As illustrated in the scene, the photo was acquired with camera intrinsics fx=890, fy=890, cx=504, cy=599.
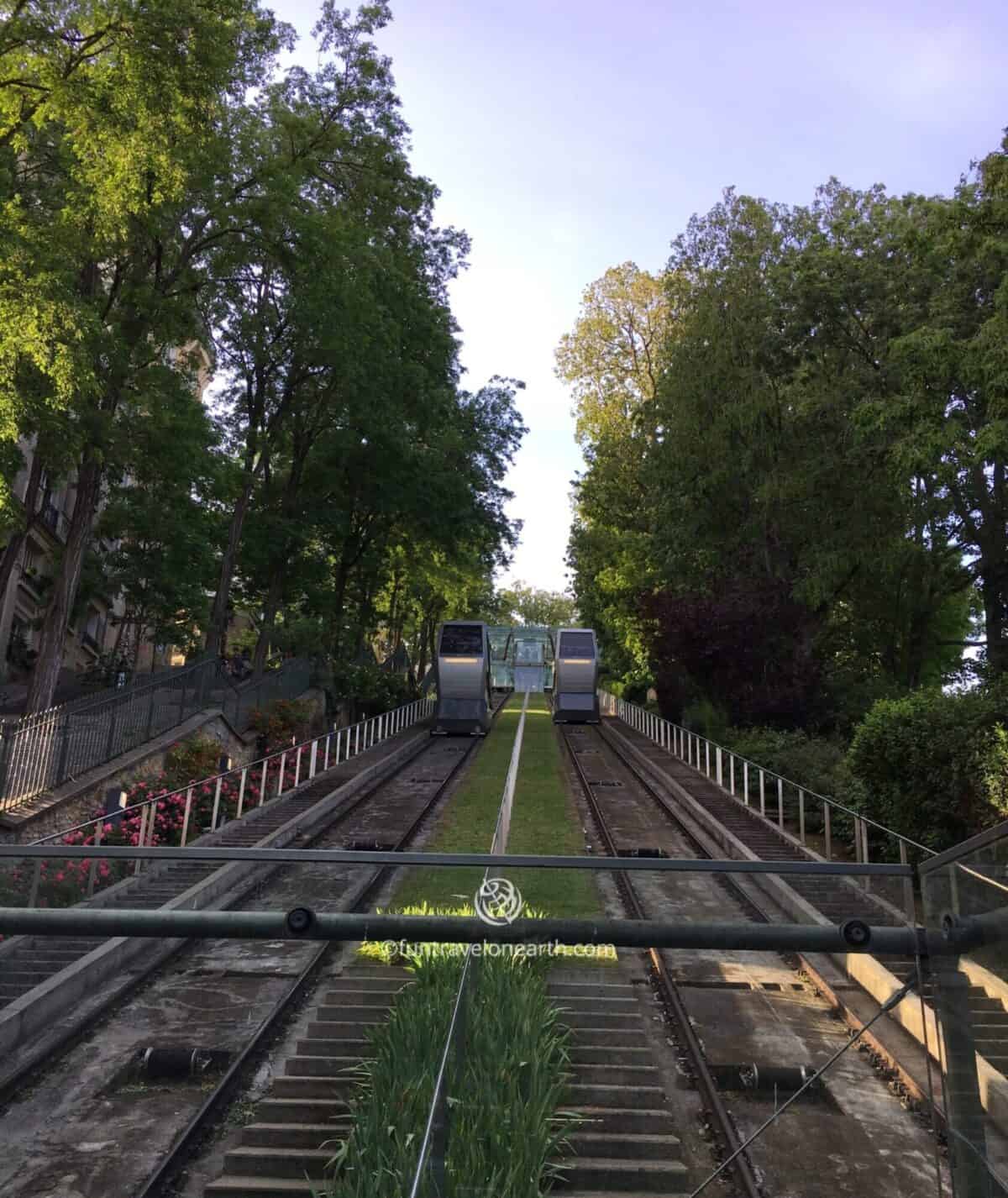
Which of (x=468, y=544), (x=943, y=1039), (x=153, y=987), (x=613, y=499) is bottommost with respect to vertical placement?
(x=153, y=987)

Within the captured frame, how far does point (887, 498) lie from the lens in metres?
26.0

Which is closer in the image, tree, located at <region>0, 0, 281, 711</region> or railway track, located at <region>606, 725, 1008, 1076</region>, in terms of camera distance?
railway track, located at <region>606, 725, 1008, 1076</region>

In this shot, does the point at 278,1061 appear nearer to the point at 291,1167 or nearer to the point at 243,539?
the point at 291,1167

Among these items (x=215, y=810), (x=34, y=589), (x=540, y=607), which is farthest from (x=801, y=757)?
(x=540, y=607)

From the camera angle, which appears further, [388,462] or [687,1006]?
[388,462]

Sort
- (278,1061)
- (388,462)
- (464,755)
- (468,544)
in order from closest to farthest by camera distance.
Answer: (278,1061)
(464,755)
(388,462)
(468,544)

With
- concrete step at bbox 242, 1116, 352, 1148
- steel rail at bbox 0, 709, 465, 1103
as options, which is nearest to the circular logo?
steel rail at bbox 0, 709, 465, 1103

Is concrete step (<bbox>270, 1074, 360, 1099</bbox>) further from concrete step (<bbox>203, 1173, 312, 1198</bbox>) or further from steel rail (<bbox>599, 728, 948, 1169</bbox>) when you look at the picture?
steel rail (<bbox>599, 728, 948, 1169</bbox>)

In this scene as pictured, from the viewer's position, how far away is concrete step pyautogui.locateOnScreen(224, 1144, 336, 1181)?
5.24m

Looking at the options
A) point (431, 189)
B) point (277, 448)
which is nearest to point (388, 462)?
point (277, 448)

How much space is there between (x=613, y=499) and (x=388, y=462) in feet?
42.3

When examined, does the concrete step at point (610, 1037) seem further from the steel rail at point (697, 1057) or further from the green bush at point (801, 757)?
the green bush at point (801, 757)

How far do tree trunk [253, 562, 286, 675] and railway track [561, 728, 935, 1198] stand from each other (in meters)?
21.1

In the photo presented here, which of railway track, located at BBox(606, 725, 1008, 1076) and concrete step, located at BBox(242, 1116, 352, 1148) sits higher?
railway track, located at BBox(606, 725, 1008, 1076)
